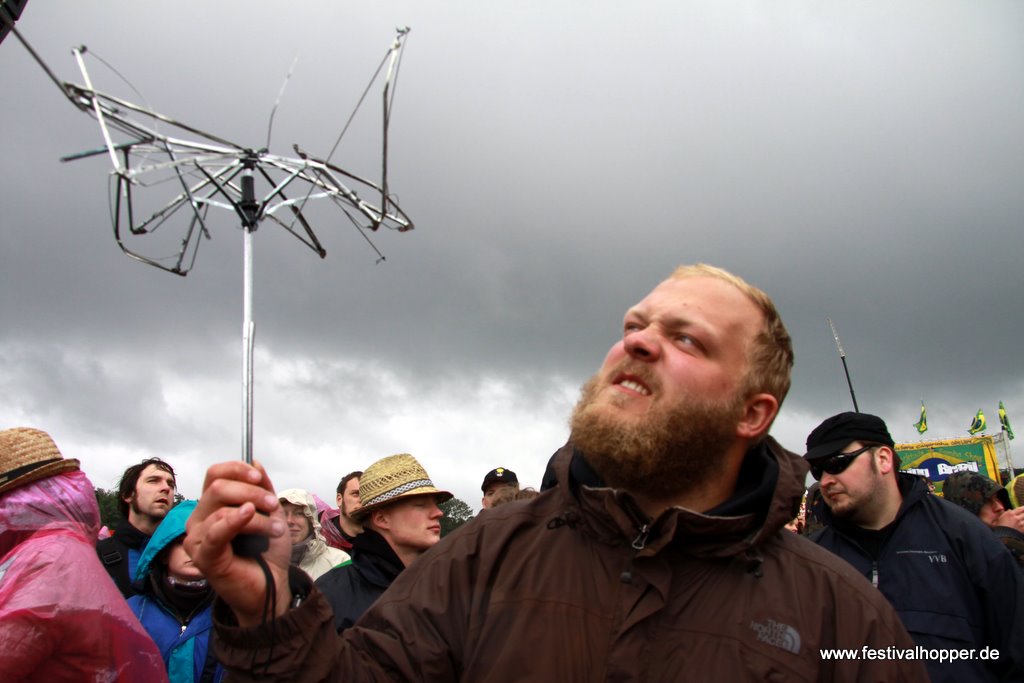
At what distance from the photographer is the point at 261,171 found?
2.18 meters

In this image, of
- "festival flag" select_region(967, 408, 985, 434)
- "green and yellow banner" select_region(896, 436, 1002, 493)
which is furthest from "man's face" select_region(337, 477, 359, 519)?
"festival flag" select_region(967, 408, 985, 434)

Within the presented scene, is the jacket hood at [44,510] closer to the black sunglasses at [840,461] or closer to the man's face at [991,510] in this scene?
the black sunglasses at [840,461]

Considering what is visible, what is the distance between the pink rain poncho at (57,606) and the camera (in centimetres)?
286

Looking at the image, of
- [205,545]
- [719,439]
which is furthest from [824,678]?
[205,545]

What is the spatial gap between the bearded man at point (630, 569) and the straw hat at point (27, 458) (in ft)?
7.36

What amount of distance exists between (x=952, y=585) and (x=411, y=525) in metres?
3.37

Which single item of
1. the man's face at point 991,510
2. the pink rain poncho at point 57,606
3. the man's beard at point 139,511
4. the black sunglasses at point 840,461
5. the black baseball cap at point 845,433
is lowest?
the pink rain poncho at point 57,606

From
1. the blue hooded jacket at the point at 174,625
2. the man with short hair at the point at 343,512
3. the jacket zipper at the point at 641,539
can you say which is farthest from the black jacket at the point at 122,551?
the jacket zipper at the point at 641,539

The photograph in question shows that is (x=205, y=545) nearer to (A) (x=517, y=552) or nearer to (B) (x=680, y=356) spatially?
(A) (x=517, y=552)

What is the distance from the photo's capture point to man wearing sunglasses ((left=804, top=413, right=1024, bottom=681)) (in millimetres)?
3979

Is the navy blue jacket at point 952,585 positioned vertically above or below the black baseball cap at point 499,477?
below

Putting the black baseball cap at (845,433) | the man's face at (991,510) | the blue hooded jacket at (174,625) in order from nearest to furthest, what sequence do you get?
the blue hooded jacket at (174,625) < the black baseball cap at (845,433) < the man's face at (991,510)

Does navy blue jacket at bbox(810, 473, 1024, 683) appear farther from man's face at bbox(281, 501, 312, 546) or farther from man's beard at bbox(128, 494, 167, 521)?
man's beard at bbox(128, 494, 167, 521)

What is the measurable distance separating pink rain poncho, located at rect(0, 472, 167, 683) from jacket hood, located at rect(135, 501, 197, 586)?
0.89m
